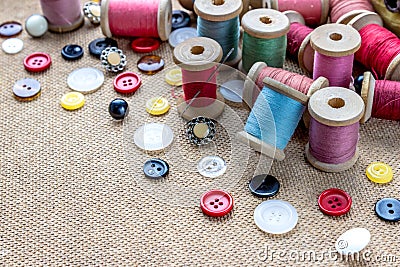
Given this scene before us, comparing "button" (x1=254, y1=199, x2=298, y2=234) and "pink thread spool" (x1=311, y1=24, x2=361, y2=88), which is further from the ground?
"pink thread spool" (x1=311, y1=24, x2=361, y2=88)

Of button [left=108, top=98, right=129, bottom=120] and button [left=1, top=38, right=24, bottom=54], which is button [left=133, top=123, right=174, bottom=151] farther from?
button [left=1, top=38, right=24, bottom=54]

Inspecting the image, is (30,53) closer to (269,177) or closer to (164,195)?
(164,195)

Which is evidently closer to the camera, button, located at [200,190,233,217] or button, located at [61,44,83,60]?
button, located at [200,190,233,217]

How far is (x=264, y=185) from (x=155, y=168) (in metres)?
0.30

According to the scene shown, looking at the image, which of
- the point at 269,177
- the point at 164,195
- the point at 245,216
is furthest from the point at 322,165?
the point at 164,195

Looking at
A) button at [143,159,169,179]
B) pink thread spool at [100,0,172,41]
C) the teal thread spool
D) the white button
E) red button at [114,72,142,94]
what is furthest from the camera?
pink thread spool at [100,0,172,41]

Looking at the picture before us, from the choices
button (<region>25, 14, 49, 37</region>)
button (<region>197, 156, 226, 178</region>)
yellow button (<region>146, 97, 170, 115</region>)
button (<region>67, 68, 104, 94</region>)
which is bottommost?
button (<region>197, 156, 226, 178</region>)

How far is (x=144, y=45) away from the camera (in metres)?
2.17

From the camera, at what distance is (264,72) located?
1.86 metres

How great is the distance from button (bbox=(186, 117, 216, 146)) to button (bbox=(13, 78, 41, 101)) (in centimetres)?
53

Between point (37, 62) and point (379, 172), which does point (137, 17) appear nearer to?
point (37, 62)

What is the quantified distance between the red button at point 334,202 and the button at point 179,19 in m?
0.88

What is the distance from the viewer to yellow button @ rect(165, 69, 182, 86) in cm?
201

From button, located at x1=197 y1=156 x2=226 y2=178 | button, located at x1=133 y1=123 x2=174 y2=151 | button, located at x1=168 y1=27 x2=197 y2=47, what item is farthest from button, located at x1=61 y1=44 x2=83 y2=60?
button, located at x1=197 y1=156 x2=226 y2=178
